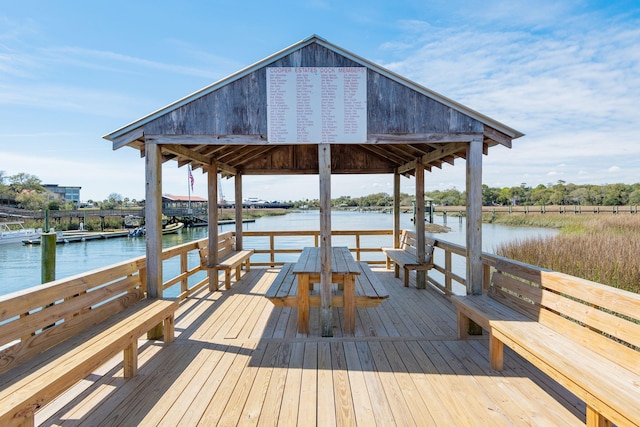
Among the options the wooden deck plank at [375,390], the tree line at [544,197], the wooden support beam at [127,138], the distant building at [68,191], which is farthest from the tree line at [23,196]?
the wooden deck plank at [375,390]

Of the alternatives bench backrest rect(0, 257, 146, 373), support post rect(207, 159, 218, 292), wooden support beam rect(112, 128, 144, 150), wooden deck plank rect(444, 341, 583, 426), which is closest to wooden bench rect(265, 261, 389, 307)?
wooden deck plank rect(444, 341, 583, 426)

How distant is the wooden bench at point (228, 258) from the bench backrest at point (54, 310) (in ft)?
7.00

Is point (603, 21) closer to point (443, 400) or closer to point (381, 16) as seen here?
point (381, 16)

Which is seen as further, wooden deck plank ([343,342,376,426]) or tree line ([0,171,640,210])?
tree line ([0,171,640,210])

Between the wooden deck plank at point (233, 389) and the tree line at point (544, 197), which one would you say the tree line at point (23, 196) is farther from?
the wooden deck plank at point (233, 389)

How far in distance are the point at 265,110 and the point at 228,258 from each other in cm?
351

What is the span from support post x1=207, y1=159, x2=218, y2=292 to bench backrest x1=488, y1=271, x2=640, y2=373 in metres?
4.48

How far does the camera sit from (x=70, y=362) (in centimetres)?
210

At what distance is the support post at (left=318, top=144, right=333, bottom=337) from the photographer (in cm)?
367

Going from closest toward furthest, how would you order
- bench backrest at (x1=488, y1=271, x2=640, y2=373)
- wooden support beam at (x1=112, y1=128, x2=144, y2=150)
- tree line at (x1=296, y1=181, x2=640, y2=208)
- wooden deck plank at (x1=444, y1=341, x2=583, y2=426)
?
bench backrest at (x1=488, y1=271, x2=640, y2=373), wooden deck plank at (x1=444, y1=341, x2=583, y2=426), wooden support beam at (x1=112, y1=128, x2=144, y2=150), tree line at (x1=296, y1=181, x2=640, y2=208)

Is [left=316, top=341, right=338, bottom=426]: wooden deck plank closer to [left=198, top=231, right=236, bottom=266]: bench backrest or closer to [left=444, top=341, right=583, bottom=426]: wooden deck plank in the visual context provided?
[left=444, top=341, right=583, bottom=426]: wooden deck plank

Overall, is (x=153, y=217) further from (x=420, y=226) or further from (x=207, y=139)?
(x=420, y=226)

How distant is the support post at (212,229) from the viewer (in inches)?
226

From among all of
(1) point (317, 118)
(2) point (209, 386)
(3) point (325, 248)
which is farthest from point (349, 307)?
(1) point (317, 118)
